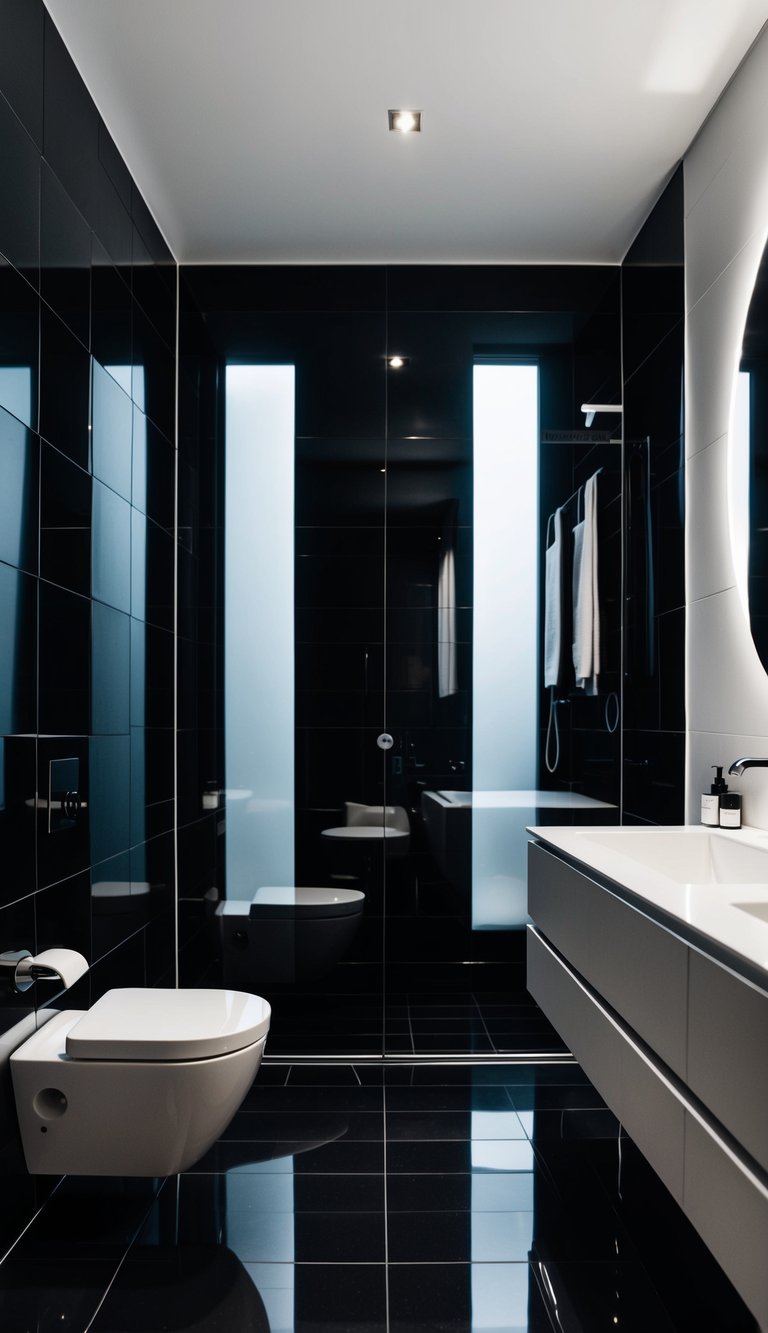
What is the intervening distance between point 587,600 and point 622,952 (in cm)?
169

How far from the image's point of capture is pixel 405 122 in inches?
101

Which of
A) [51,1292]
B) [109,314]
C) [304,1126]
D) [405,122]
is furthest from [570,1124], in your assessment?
[405,122]

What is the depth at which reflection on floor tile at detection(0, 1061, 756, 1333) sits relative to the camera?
175 cm

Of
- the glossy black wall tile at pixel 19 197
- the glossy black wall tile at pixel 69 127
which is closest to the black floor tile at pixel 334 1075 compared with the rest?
the glossy black wall tile at pixel 19 197

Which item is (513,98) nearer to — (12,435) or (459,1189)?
(12,435)

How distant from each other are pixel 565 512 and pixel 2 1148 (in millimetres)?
2411

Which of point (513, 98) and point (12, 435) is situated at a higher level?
point (513, 98)

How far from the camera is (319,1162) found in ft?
7.72

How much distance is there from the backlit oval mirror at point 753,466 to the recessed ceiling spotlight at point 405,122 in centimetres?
103

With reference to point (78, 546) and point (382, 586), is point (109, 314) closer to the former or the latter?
point (78, 546)

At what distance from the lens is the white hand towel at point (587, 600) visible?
310cm

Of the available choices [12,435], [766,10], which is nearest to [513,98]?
[766,10]

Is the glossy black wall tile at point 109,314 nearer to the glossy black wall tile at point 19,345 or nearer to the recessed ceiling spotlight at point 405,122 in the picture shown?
the glossy black wall tile at point 19,345

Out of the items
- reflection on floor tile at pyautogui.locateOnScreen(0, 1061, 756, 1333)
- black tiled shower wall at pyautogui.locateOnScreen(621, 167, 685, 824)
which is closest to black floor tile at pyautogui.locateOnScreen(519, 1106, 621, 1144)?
reflection on floor tile at pyautogui.locateOnScreen(0, 1061, 756, 1333)
